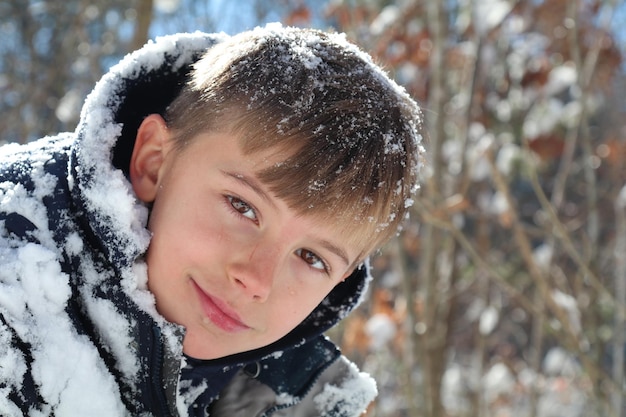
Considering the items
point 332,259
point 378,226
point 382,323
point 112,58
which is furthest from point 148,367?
point 112,58

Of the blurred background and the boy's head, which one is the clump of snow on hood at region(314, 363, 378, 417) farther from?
the blurred background

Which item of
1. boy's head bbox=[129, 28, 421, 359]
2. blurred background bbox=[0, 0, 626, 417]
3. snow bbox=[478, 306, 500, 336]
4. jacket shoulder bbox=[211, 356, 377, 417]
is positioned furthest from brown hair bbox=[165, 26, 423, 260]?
snow bbox=[478, 306, 500, 336]

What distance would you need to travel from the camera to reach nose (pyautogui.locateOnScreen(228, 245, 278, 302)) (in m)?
1.16

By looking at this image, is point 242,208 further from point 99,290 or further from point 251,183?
point 99,290

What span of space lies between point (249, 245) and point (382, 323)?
2586mm

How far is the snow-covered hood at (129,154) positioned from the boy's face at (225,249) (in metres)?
0.05

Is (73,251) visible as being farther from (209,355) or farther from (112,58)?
(112,58)

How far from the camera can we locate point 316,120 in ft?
4.00

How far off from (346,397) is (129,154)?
68 cm

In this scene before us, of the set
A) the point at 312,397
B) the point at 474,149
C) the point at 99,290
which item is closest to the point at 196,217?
the point at 99,290

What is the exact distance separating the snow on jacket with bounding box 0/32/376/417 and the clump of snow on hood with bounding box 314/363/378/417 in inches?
0.7

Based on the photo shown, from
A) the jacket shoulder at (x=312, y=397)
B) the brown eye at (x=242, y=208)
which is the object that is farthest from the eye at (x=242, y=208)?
the jacket shoulder at (x=312, y=397)

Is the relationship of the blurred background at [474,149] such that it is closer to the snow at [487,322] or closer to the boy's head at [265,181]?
the snow at [487,322]

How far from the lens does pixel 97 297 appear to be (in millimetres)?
1151
